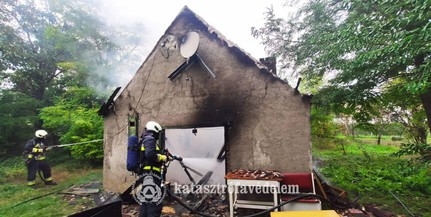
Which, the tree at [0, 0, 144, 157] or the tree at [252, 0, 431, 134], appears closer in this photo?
the tree at [252, 0, 431, 134]

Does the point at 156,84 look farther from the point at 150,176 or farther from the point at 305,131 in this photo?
the point at 305,131

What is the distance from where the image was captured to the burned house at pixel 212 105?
219 inches

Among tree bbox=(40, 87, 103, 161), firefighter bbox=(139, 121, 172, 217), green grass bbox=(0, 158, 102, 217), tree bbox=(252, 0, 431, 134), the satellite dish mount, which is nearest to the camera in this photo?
tree bbox=(252, 0, 431, 134)

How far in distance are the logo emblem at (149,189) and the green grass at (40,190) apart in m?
2.57

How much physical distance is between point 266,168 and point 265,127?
3.15 ft

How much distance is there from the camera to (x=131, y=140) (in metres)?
4.93

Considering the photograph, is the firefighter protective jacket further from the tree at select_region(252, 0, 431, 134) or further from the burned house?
the tree at select_region(252, 0, 431, 134)

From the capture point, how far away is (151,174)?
4906mm

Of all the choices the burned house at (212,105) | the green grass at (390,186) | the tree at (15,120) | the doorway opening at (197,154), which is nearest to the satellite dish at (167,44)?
the burned house at (212,105)

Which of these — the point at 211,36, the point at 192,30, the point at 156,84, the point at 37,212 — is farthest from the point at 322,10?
the point at 37,212

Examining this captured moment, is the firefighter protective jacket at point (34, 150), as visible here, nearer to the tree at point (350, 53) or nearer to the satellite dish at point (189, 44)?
the satellite dish at point (189, 44)

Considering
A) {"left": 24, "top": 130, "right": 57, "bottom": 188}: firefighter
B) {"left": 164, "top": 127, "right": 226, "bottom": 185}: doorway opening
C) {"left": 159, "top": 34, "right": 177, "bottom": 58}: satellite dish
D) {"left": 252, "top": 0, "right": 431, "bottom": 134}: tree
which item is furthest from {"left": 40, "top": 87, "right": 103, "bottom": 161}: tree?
{"left": 252, "top": 0, "right": 431, "bottom": 134}: tree

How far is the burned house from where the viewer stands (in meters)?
5.56

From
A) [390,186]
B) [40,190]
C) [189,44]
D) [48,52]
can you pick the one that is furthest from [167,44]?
[48,52]
